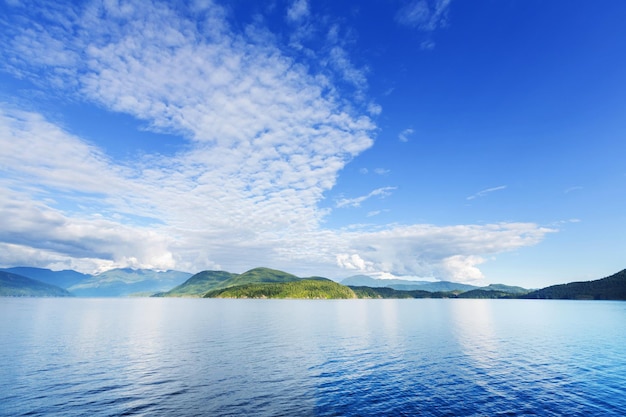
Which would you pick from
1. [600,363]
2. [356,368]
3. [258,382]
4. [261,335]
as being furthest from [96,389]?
[600,363]

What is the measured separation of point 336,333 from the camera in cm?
10944

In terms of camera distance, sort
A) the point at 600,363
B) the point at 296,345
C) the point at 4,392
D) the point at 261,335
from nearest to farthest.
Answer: the point at 4,392, the point at 600,363, the point at 296,345, the point at 261,335

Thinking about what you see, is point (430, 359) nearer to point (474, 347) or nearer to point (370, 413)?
point (474, 347)

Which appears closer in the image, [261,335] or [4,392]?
[4,392]

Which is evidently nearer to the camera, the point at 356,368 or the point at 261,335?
the point at 356,368

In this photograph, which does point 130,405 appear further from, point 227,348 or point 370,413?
point 227,348

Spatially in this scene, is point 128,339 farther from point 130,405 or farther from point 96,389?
point 130,405

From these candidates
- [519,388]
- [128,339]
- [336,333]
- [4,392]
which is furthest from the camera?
[336,333]

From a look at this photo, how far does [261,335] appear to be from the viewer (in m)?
102

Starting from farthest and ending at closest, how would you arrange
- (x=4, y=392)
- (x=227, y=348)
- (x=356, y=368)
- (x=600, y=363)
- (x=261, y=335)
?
(x=261, y=335), (x=227, y=348), (x=600, y=363), (x=356, y=368), (x=4, y=392)

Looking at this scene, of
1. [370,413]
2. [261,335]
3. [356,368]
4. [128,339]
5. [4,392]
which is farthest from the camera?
[261,335]

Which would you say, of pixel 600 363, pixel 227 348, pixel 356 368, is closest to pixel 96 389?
pixel 227 348

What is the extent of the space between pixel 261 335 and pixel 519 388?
2861 inches

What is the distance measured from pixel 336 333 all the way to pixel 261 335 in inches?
1005
